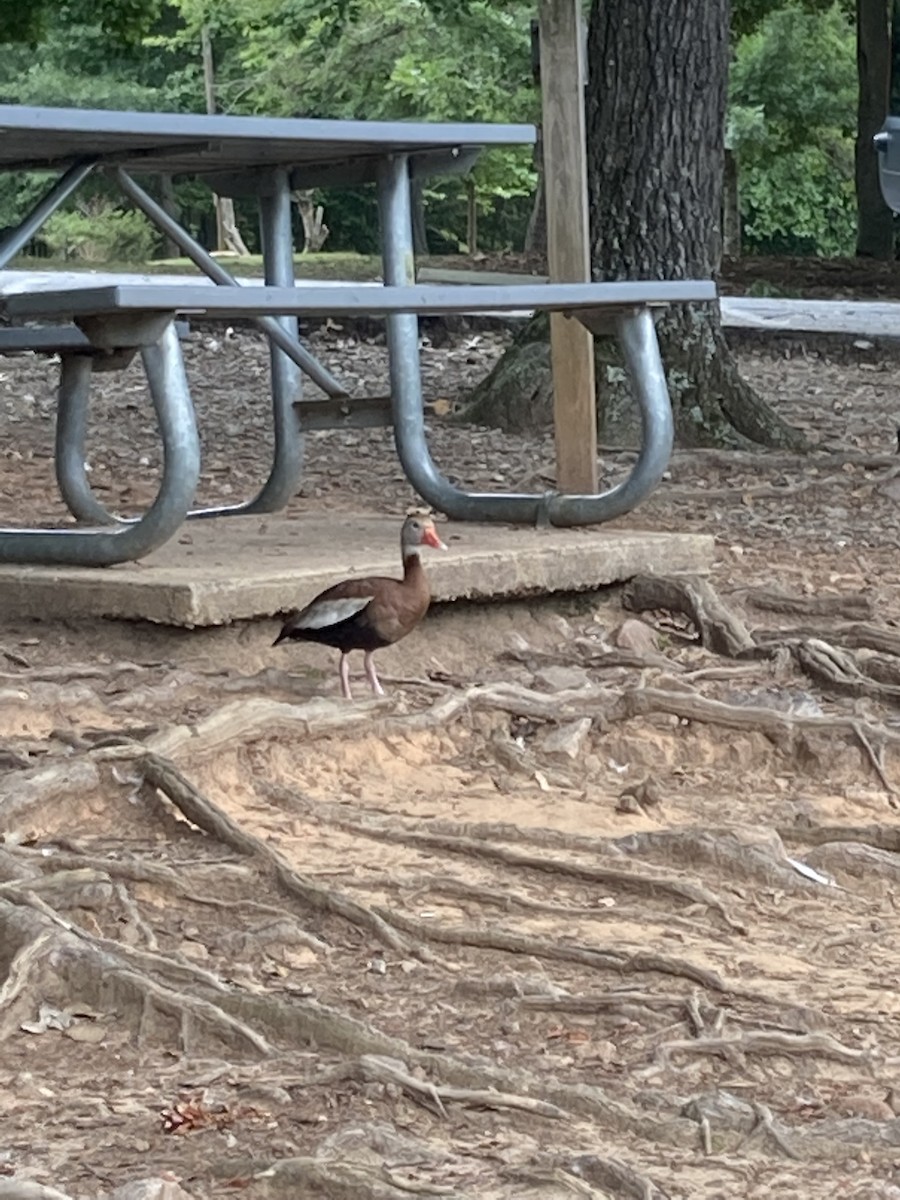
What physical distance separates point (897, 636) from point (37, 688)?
2.56 metres

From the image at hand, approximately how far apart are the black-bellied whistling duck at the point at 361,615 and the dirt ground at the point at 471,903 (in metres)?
0.18

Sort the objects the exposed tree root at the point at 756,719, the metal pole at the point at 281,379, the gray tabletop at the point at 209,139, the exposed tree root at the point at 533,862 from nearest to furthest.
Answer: the exposed tree root at the point at 533,862, the exposed tree root at the point at 756,719, the gray tabletop at the point at 209,139, the metal pole at the point at 281,379

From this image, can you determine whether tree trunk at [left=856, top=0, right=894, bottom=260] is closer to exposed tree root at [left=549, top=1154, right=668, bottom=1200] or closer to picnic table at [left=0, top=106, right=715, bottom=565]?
picnic table at [left=0, top=106, right=715, bottom=565]

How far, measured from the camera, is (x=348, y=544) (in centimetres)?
674

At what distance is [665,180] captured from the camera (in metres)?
9.77

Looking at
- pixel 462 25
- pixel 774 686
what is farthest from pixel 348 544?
pixel 462 25

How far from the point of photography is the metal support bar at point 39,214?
649 centimetres

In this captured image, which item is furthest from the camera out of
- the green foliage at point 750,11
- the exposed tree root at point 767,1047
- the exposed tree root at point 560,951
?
the green foliage at point 750,11

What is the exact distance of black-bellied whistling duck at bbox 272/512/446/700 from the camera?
17.8ft

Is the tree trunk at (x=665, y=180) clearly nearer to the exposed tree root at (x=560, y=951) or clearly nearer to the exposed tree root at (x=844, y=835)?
the exposed tree root at (x=844, y=835)

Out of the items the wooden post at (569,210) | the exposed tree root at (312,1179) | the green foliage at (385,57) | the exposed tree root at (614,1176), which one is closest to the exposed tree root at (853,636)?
the wooden post at (569,210)

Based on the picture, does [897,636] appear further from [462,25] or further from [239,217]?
[239,217]

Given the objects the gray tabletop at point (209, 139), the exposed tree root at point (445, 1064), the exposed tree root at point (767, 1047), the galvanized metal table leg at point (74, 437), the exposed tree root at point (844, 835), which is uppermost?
the gray tabletop at point (209, 139)

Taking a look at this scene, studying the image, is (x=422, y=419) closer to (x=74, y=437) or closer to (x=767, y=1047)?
(x=74, y=437)
